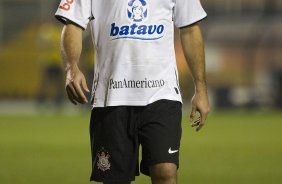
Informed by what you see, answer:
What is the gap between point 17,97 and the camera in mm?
30234

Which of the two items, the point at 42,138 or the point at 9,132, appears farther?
the point at 9,132

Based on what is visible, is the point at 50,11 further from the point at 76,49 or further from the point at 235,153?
the point at 76,49

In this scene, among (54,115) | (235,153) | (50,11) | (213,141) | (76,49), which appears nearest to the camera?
(76,49)

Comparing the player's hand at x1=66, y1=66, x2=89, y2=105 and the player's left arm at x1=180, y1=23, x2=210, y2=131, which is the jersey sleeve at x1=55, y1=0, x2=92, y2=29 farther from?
the player's left arm at x1=180, y1=23, x2=210, y2=131

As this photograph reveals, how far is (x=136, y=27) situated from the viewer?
18.6 ft

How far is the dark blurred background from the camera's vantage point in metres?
25.2

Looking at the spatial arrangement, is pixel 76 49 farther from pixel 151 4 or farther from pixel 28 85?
pixel 28 85

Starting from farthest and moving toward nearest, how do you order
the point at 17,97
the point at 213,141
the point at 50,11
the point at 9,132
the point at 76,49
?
the point at 50,11 → the point at 17,97 → the point at 9,132 → the point at 213,141 → the point at 76,49

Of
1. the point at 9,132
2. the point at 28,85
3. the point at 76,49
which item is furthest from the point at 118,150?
the point at 28,85

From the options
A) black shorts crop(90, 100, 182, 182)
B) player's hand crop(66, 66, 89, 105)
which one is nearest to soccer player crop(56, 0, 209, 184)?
black shorts crop(90, 100, 182, 182)

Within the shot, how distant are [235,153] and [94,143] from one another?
7.20 meters

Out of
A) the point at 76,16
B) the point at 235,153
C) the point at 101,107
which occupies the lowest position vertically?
the point at 235,153

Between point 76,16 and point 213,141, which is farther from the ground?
point 76,16

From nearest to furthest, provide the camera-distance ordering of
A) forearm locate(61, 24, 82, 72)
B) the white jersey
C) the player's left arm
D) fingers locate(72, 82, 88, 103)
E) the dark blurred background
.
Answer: fingers locate(72, 82, 88, 103) → forearm locate(61, 24, 82, 72) → the white jersey → the player's left arm → the dark blurred background
